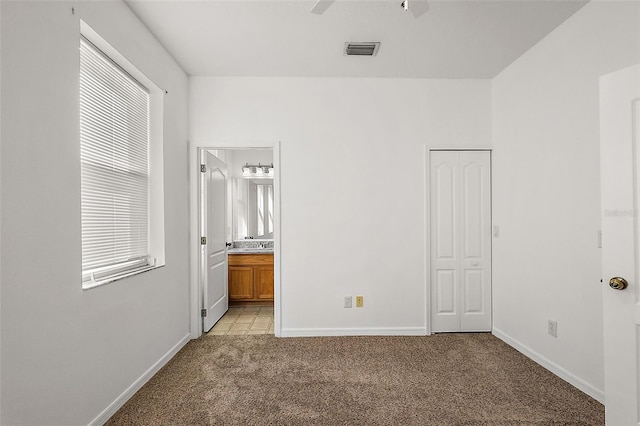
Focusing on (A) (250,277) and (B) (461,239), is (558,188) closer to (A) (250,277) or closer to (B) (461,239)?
(B) (461,239)

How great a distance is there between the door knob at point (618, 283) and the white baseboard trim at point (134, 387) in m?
2.92

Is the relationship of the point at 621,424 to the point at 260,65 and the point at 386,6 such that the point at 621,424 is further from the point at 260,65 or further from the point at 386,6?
the point at 260,65

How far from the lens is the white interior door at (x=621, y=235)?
59.7 inches

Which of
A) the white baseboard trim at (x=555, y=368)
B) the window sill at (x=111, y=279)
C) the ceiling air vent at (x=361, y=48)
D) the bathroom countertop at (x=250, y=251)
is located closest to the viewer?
the window sill at (x=111, y=279)

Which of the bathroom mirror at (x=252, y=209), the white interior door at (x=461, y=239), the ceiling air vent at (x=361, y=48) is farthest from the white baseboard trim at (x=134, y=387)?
the ceiling air vent at (x=361, y=48)

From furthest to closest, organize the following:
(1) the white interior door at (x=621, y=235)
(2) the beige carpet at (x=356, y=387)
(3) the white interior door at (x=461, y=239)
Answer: (3) the white interior door at (x=461, y=239) < (2) the beige carpet at (x=356, y=387) < (1) the white interior door at (x=621, y=235)

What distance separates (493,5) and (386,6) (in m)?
0.75

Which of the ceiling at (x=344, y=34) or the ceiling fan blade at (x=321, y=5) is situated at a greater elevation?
the ceiling at (x=344, y=34)

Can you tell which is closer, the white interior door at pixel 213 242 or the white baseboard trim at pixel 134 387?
the white baseboard trim at pixel 134 387

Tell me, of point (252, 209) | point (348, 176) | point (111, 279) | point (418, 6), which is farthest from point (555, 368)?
point (252, 209)

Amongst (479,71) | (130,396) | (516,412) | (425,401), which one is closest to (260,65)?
(479,71)

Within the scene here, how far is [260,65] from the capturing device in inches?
121

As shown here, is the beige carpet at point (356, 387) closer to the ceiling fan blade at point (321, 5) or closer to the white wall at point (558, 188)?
the white wall at point (558, 188)

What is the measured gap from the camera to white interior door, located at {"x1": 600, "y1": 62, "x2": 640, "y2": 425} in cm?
152
